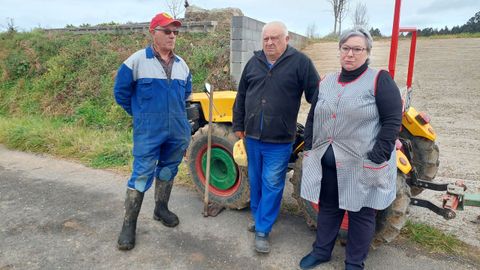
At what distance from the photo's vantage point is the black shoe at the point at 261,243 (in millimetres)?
3155

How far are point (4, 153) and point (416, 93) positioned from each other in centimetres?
875

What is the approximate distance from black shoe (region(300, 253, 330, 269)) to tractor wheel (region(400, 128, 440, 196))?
1292mm

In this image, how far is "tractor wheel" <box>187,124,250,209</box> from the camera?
3785 mm

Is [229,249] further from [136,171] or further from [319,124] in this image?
[319,124]

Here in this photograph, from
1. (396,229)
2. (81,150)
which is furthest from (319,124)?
(81,150)

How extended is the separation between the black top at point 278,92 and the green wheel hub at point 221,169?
772 millimetres

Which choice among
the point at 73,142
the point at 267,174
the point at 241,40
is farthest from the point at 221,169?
the point at 241,40

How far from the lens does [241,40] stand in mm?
7094

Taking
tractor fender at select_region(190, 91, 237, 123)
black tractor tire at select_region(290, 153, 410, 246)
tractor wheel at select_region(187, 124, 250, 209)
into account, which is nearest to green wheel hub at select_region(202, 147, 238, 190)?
tractor wheel at select_region(187, 124, 250, 209)

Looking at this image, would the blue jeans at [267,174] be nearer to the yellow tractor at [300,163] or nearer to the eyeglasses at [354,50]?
the yellow tractor at [300,163]

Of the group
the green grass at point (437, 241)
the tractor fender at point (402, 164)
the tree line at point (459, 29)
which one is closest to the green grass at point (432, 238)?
the green grass at point (437, 241)

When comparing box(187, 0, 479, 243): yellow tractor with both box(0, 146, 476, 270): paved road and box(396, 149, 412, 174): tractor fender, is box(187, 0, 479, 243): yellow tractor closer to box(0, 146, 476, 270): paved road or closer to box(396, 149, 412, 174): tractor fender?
box(396, 149, 412, 174): tractor fender

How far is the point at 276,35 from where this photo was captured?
294 centimetres

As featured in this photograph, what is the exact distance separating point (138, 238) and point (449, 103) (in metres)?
7.29
